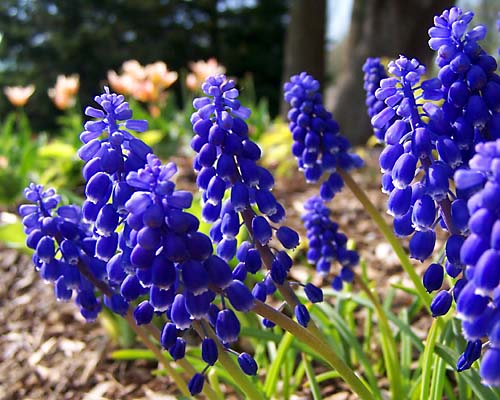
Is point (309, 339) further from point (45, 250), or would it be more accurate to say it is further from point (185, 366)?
point (45, 250)

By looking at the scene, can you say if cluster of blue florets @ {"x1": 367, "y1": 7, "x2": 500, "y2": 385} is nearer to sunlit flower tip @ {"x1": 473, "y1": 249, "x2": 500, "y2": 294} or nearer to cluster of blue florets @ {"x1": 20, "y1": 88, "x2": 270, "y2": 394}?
sunlit flower tip @ {"x1": 473, "y1": 249, "x2": 500, "y2": 294}

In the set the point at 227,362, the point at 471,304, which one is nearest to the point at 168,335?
the point at 227,362

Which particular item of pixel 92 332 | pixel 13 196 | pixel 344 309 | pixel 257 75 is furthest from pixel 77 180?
pixel 257 75

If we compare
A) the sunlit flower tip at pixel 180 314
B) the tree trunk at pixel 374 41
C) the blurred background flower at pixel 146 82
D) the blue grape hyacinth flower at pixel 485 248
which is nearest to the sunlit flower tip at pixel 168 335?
the sunlit flower tip at pixel 180 314

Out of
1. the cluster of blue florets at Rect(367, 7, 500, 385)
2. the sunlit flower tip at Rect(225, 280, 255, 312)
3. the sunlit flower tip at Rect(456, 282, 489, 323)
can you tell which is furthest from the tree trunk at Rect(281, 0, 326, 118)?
the sunlit flower tip at Rect(456, 282, 489, 323)

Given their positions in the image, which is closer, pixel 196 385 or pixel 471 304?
pixel 471 304

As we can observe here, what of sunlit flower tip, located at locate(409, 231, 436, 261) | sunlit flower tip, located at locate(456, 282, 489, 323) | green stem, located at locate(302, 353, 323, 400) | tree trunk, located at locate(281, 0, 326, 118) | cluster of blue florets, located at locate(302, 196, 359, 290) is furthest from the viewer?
tree trunk, located at locate(281, 0, 326, 118)

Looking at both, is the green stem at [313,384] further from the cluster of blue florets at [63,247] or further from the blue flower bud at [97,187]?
the blue flower bud at [97,187]
